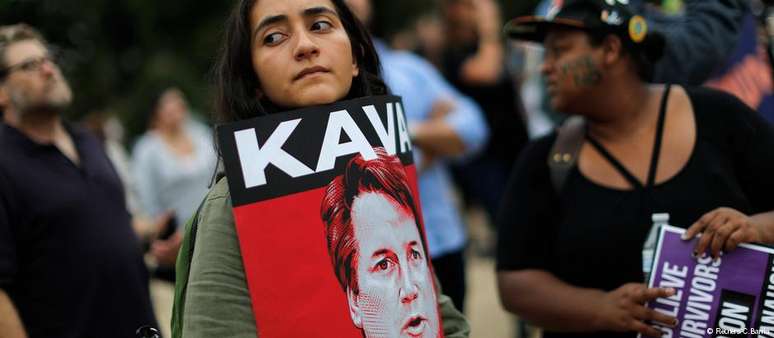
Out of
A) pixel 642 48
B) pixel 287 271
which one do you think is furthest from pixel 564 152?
pixel 287 271

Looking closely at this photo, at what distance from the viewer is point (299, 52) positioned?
7.12 feet

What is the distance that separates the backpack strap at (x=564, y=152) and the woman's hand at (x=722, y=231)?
47cm

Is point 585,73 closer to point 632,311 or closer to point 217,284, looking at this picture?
point 632,311

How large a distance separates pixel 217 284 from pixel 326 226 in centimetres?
27

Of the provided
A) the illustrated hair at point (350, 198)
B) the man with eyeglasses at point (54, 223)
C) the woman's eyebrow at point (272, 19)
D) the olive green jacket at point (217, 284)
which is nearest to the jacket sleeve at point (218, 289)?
the olive green jacket at point (217, 284)

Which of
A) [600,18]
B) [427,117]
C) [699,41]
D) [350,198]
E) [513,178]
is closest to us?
[350,198]

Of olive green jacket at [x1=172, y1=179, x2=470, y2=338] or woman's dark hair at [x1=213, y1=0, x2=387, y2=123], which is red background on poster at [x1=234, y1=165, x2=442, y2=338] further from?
woman's dark hair at [x1=213, y1=0, x2=387, y2=123]

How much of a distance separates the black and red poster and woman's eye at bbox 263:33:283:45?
23 cm

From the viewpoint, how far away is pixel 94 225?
334 cm

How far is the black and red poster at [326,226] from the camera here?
6.61ft

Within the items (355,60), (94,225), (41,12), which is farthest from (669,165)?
(41,12)

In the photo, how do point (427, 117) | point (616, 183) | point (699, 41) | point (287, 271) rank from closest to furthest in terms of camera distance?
1. point (287, 271)
2. point (616, 183)
3. point (699, 41)
4. point (427, 117)

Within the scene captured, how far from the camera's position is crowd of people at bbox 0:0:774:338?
219 centimetres

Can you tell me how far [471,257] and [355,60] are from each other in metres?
7.25
